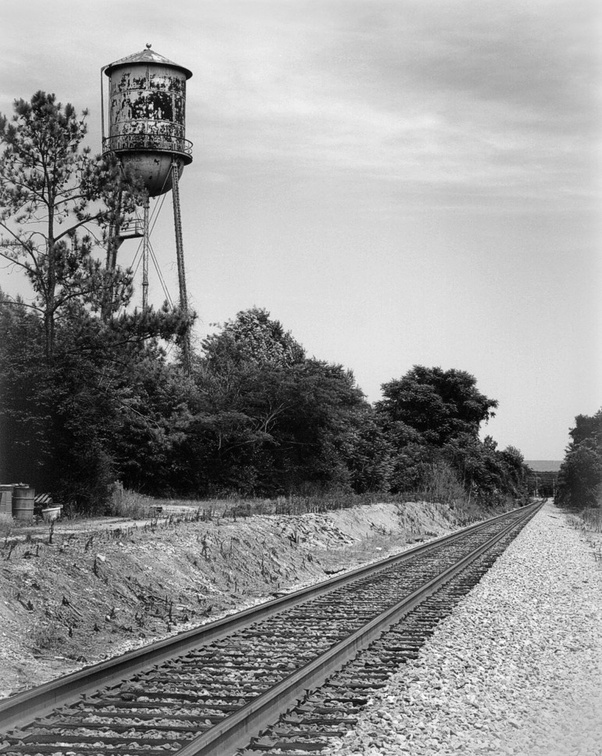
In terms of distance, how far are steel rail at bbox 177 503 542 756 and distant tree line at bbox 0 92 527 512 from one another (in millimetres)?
14638

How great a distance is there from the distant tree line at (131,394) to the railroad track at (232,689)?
13.4 m

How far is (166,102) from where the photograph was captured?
38.0 m

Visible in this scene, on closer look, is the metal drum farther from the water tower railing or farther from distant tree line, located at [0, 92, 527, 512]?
the water tower railing

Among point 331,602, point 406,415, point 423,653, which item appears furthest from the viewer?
point 406,415

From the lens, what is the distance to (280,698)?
6.88 metres

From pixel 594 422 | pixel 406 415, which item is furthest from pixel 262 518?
pixel 594 422

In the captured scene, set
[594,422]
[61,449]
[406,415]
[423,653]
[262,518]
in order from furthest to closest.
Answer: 1. [594,422]
2. [406,415]
3. [61,449]
4. [262,518]
5. [423,653]

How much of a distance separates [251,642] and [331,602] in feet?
11.2

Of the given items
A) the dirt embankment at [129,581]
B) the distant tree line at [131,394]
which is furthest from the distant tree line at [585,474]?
the dirt embankment at [129,581]

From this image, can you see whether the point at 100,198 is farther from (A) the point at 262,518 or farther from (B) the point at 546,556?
(B) the point at 546,556

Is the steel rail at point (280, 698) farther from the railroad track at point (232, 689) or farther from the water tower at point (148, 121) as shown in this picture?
the water tower at point (148, 121)

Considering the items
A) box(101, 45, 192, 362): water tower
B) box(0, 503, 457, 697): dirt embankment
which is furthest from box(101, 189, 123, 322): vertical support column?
box(101, 45, 192, 362): water tower

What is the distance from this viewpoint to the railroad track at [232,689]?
237 inches

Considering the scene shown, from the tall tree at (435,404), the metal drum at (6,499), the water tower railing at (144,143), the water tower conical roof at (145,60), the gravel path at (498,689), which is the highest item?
the water tower conical roof at (145,60)
